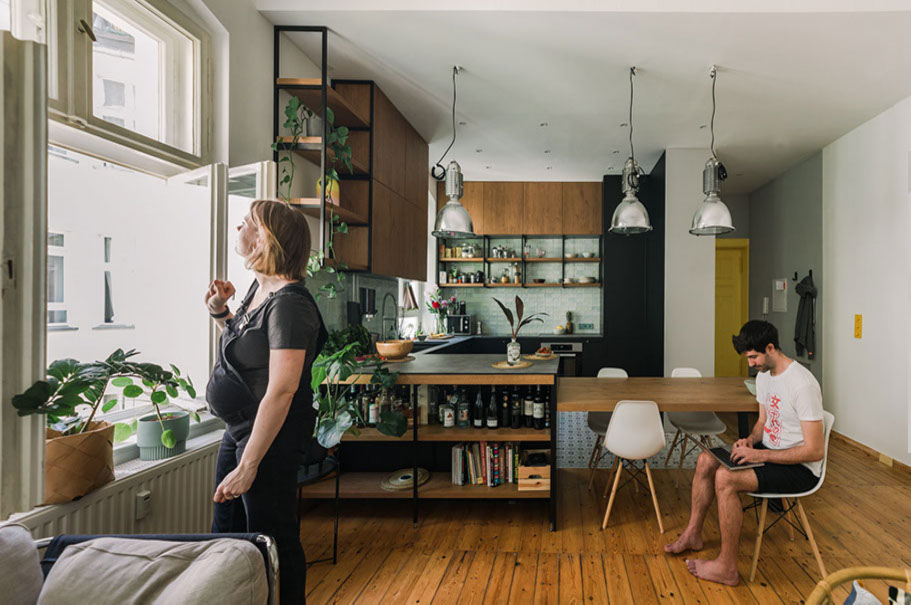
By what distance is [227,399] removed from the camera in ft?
4.86

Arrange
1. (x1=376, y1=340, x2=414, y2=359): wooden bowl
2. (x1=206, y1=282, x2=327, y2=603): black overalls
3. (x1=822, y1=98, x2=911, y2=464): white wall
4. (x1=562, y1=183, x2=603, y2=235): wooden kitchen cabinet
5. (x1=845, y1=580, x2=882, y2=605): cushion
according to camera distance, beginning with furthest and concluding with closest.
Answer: (x1=562, y1=183, x2=603, y2=235): wooden kitchen cabinet < (x1=822, y1=98, x2=911, y2=464): white wall < (x1=376, y1=340, x2=414, y2=359): wooden bowl < (x1=206, y1=282, x2=327, y2=603): black overalls < (x1=845, y1=580, x2=882, y2=605): cushion

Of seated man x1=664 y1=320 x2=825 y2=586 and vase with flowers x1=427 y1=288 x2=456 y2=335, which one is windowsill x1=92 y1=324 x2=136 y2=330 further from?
vase with flowers x1=427 y1=288 x2=456 y2=335

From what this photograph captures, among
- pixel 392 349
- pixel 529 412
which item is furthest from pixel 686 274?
pixel 392 349

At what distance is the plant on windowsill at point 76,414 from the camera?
1380 mm

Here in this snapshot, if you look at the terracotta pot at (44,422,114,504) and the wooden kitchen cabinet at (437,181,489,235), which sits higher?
the wooden kitchen cabinet at (437,181,489,235)

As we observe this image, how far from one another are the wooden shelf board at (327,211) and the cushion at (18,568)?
2.20 m

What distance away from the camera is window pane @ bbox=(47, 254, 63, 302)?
1.79 m

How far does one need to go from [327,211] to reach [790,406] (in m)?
2.82

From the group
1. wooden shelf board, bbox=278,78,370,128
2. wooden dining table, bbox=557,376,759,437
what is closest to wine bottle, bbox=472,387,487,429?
wooden dining table, bbox=557,376,759,437

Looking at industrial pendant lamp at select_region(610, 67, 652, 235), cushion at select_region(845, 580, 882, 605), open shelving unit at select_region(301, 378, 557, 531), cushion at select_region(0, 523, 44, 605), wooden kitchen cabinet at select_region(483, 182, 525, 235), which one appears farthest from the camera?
wooden kitchen cabinet at select_region(483, 182, 525, 235)

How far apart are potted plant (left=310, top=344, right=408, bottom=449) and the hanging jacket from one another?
4.88 meters

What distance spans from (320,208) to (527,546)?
2376 millimetres

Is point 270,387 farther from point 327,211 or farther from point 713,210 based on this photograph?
point 713,210

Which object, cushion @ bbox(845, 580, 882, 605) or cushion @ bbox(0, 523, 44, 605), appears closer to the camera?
cushion @ bbox(845, 580, 882, 605)
